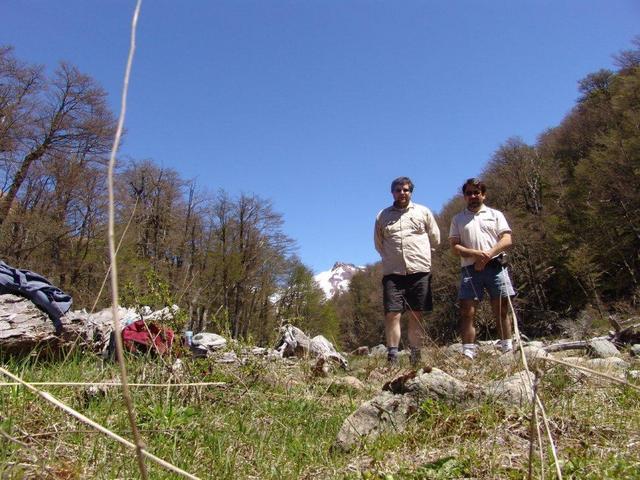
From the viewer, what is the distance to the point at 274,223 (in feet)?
106

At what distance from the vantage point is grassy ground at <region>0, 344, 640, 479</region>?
1645 millimetres

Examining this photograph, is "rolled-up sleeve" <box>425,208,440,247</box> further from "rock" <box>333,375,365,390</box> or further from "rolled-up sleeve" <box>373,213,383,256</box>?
"rock" <box>333,375,365,390</box>

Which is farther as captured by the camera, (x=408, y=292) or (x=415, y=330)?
(x=408, y=292)

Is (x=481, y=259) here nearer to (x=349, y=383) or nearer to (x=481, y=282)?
(x=481, y=282)

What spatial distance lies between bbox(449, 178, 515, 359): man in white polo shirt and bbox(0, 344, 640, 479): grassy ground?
1.74 m

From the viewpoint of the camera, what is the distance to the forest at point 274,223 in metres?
18.7

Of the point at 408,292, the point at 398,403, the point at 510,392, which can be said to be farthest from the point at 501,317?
the point at 398,403

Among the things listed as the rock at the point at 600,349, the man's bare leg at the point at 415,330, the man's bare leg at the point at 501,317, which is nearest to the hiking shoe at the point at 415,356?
the man's bare leg at the point at 415,330

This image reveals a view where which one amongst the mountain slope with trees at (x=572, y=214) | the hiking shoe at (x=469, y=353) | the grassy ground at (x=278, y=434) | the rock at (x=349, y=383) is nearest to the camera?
the grassy ground at (x=278, y=434)

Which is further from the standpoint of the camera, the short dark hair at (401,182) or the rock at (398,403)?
the short dark hair at (401,182)

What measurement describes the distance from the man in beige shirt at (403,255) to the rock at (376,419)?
2601 millimetres

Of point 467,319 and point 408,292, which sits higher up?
point 408,292

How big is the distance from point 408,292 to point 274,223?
1081 inches

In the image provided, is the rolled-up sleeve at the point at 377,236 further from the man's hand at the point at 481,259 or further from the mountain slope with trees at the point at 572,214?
the mountain slope with trees at the point at 572,214
